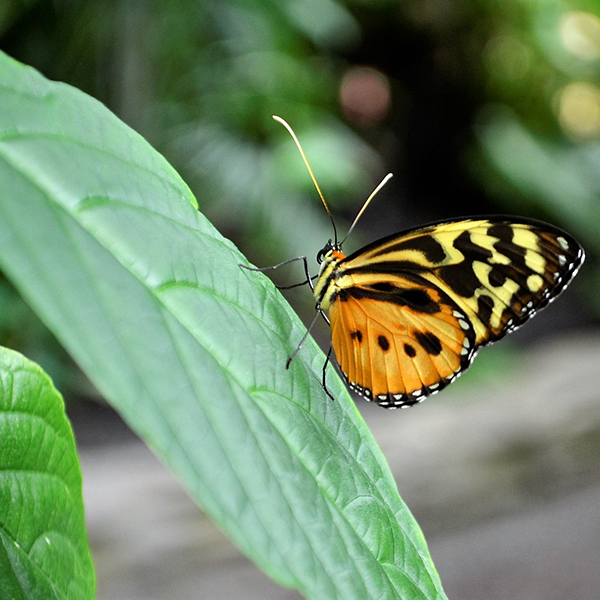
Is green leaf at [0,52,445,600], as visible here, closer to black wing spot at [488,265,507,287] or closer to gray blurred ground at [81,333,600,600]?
black wing spot at [488,265,507,287]

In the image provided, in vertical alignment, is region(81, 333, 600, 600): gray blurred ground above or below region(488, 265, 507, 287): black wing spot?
below

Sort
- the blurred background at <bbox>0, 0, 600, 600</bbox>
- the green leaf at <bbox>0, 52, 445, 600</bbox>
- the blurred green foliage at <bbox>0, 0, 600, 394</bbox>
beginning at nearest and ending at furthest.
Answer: the green leaf at <bbox>0, 52, 445, 600</bbox>
the blurred background at <bbox>0, 0, 600, 600</bbox>
the blurred green foliage at <bbox>0, 0, 600, 394</bbox>

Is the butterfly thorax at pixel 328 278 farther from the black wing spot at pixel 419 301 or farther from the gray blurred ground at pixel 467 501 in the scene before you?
the gray blurred ground at pixel 467 501

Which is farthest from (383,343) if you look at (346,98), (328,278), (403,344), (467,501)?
(346,98)

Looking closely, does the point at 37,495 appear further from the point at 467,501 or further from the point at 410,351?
the point at 467,501

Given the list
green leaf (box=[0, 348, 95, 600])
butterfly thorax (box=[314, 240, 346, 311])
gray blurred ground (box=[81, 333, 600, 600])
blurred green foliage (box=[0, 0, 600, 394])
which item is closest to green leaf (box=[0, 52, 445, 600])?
green leaf (box=[0, 348, 95, 600])

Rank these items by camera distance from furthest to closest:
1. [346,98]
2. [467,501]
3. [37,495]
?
[346,98] < [467,501] < [37,495]

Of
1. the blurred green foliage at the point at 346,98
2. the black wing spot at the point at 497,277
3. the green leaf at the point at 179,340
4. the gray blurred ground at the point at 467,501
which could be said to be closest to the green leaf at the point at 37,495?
the green leaf at the point at 179,340

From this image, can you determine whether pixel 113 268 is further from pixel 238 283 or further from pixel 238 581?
pixel 238 581
